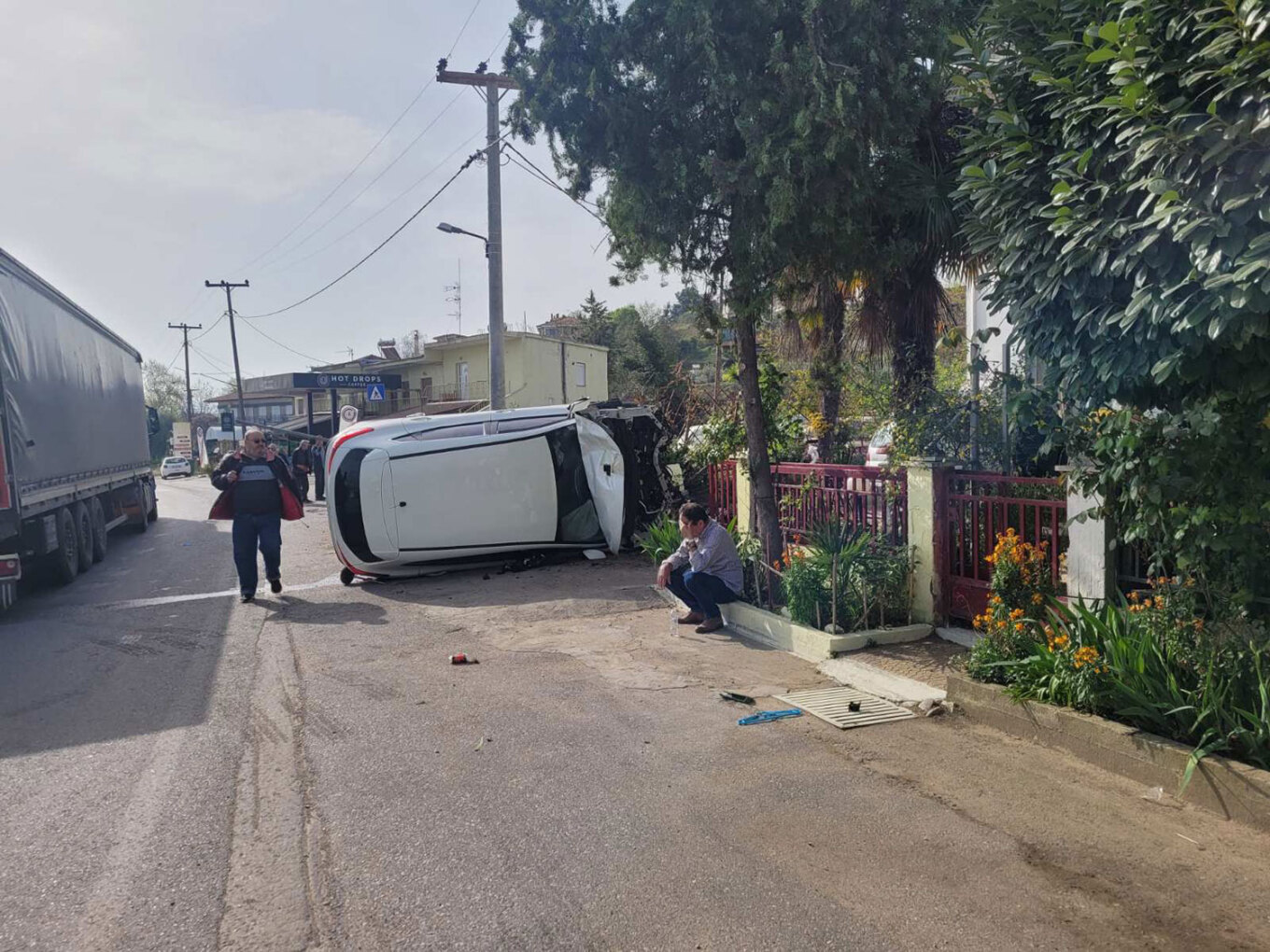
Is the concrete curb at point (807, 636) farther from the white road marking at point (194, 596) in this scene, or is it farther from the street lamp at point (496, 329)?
the street lamp at point (496, 329)

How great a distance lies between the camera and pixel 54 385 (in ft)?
39.7

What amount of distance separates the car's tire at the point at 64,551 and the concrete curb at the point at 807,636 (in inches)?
352

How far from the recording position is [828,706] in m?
5.88

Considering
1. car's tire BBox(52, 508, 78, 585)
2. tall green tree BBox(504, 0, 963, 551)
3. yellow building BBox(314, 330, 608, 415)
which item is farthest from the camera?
yellow building BBox(314, 330, 608, 415)

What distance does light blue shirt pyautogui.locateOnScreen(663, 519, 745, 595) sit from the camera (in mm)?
8086

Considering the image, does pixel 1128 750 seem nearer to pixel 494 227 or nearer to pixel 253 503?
pixel 253 503

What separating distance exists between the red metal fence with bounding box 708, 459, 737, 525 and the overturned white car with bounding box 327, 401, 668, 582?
81 cm

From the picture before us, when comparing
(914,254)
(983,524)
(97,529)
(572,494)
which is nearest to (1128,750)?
(983,524)

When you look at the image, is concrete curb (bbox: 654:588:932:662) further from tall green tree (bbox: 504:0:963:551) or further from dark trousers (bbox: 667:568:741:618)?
tall green tree (bbox: 504:0:963:551)

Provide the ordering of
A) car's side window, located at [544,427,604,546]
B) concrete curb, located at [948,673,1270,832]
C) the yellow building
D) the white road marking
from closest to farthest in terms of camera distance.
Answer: concrete curb, located at [948,673,1270,832] → the white road marking → car's side window, located at [544,427,604,546] → the yellow building

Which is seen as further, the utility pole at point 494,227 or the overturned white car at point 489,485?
the utility pole at point 494,227

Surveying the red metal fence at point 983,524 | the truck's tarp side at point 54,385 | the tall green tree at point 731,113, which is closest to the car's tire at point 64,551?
the truck's tarp side at point 54,385

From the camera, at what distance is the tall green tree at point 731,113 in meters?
7.04

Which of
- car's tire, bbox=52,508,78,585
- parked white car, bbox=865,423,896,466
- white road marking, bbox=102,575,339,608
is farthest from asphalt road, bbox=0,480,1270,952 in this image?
car's tire, bbox=52,508,78,585
